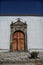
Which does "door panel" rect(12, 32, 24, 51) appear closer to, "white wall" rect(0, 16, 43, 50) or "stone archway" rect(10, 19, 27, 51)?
"stone archway" rect(10, 19, 27, 51)

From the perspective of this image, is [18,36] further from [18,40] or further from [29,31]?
[29,31]

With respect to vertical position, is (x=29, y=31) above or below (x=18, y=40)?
above

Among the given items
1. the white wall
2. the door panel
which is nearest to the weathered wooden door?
the door panel

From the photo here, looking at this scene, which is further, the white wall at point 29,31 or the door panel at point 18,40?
the door panel at point 18,40

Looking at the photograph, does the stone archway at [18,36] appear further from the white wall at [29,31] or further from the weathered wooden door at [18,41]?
the white wall at [29,31]

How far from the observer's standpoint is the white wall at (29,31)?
14655mm

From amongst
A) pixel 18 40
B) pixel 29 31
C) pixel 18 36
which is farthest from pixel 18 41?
pixel 29 31

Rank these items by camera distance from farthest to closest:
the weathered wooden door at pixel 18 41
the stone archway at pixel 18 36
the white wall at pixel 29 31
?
the weathered wooden door at pixel 18 41 < the stone archway at pixel 18 36 < the white wall at pixel 29 31

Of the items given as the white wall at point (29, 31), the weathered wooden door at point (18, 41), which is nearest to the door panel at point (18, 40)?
the weathered wooden door at point (18, 41)

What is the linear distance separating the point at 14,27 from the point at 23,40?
55.2 inches

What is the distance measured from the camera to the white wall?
14.7m

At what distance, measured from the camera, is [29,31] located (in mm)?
14867

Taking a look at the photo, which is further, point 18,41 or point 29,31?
point 18,41

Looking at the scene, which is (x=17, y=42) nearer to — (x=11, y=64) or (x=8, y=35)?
(x=8, y=35)
